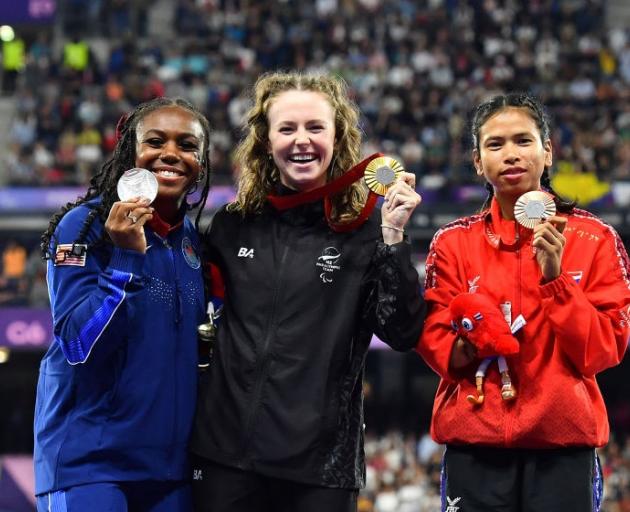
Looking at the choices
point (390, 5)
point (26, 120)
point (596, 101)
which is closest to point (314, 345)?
point (596, 101)

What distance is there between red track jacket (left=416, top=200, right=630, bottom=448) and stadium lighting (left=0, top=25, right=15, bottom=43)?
17.8m

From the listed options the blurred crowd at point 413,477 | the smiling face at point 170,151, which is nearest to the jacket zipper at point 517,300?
the smiling face at point 170,151

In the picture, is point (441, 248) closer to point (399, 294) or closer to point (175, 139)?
point (399, 294)

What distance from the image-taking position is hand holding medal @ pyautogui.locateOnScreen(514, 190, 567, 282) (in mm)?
3410

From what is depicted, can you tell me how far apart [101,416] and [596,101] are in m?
13.9

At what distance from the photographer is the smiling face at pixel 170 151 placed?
146 inches

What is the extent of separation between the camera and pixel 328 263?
3.66 m

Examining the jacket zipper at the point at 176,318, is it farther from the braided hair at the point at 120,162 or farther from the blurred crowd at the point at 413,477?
the blurred crowd at the point at 413,477

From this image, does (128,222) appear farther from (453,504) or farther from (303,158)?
(453,504)

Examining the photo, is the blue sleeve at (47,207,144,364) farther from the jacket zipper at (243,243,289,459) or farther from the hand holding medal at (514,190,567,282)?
the hand holding medal at (514,190,567,282)

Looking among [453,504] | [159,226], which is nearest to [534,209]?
[453,504]

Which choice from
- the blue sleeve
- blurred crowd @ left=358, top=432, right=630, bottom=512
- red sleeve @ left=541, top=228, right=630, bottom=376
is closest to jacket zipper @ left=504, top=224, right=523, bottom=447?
red sleeve @ left=541, top=228, right=630, bottom=376

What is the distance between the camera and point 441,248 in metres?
3.84

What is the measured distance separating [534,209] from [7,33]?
18.3 metres
